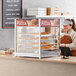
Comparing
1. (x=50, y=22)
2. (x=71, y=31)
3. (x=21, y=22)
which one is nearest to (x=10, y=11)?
(x=71, y=31)

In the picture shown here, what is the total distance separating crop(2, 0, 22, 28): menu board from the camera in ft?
18.1

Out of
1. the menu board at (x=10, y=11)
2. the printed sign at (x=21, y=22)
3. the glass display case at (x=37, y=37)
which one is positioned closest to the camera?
the glass display case at (x=37, y=37)

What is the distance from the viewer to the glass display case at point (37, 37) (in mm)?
3781

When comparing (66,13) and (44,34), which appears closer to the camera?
(44,34)

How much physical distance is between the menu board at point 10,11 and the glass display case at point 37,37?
1621mm

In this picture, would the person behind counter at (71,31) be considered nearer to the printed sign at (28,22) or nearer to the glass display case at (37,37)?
the glass display case at (37,37)

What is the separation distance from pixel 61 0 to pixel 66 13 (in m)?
0.40

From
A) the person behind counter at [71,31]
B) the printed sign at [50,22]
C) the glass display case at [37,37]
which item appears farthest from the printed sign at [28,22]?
the person behind counter at [71,31]

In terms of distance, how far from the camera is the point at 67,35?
18.0 ft

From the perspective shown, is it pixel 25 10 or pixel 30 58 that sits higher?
pixel 25 10

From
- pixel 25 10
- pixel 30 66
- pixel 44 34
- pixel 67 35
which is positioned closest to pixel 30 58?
pixel 30 66

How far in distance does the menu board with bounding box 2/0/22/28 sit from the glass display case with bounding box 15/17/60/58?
5.32 ft

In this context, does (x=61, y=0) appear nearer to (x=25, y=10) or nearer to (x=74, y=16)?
(x=74, y=16)

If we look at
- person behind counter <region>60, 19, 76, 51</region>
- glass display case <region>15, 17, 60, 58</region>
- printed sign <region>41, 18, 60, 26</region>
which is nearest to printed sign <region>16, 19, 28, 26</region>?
glass display case <region>15, 17, 60, 58</region>
